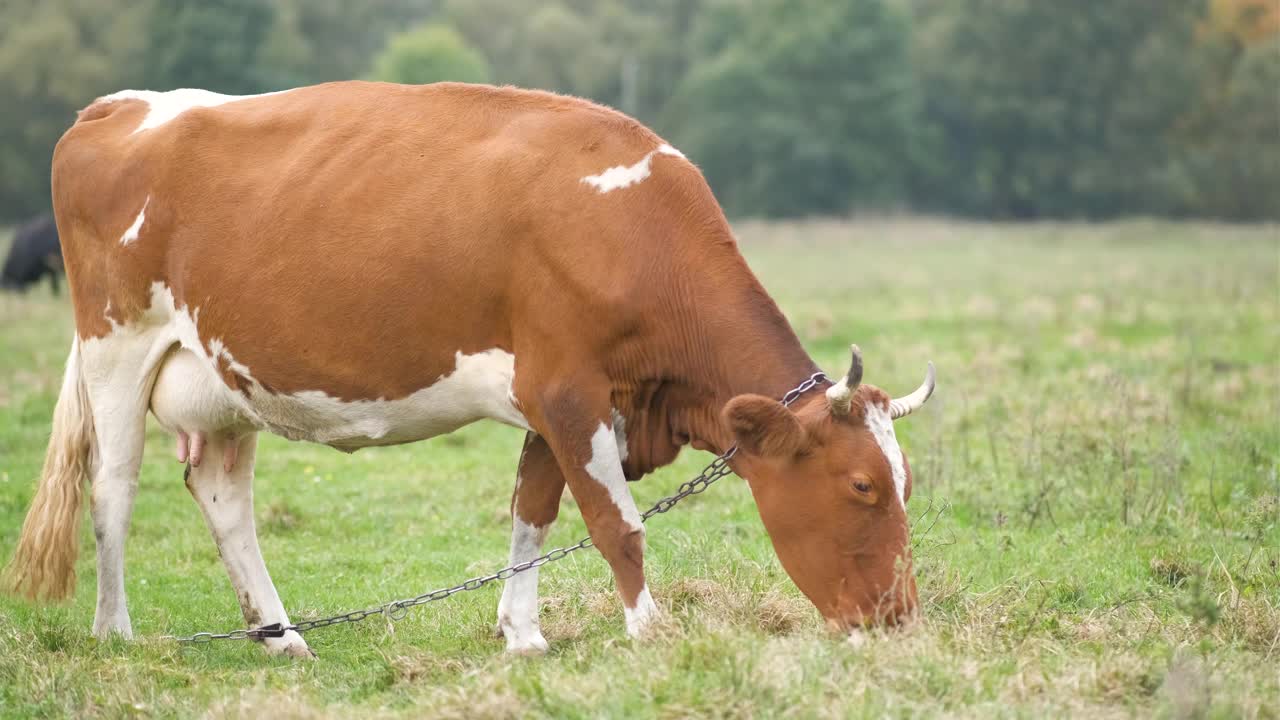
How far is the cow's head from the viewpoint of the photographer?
5484 millimetres

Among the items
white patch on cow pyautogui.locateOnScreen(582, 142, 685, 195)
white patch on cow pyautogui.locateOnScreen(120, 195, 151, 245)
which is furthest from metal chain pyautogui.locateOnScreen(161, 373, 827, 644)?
white patch on cow pyautogui.locateOnScreen(120, 195, 151, 245)

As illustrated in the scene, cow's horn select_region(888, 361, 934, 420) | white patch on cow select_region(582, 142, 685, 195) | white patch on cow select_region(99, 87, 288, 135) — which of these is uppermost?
white patch on cow select_region(99, 87, 288, 135)

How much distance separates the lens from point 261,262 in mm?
6359

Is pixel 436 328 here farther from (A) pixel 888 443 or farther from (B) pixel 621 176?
(A) pixel 888 443

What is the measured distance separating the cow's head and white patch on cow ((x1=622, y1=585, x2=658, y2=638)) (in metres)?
0.66

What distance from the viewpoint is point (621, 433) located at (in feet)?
19.8

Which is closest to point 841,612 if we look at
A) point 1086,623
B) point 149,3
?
point 1086,623

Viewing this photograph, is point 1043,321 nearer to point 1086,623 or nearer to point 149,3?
point 1086,623

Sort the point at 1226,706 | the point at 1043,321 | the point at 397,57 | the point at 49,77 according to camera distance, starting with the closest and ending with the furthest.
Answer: the point at 1226,706 → the point at 1043,321 → the point at 49,77 → the point at 397,57

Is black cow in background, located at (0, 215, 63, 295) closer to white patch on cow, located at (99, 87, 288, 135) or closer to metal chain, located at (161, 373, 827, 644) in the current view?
white patch on cow, located at (99, 87, 288, 135)

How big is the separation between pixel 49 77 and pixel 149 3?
663cm

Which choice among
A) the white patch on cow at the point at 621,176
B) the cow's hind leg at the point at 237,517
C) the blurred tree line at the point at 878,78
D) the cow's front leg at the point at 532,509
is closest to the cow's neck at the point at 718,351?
the white patch on cow at the point at 621,176

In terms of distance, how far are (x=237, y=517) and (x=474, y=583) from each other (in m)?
1.27

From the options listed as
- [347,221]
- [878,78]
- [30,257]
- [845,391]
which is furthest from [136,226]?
[878,78]
